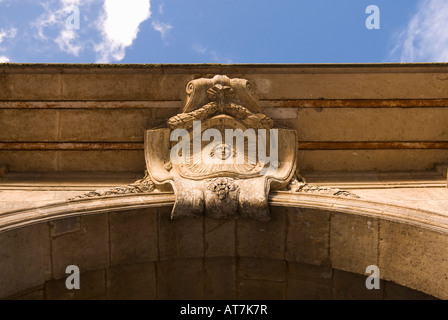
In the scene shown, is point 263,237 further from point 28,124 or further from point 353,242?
point 28,124

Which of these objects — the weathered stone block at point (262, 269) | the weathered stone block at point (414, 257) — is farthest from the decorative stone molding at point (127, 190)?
the weathered stone block at point (414, 257)

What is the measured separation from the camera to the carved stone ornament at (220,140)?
5.36m

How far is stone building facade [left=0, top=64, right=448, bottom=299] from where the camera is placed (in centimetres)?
480

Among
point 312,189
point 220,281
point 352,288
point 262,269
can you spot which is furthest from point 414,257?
point 220,281

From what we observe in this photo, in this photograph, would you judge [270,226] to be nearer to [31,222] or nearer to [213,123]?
[213,123]

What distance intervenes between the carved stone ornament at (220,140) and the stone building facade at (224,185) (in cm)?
2

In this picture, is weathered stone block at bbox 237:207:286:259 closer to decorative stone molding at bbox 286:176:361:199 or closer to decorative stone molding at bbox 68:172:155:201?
decorative stone molding at bbox 286:176:361:199

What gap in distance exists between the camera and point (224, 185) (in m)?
5.01

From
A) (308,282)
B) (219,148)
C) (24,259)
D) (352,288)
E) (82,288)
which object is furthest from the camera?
(219,148)

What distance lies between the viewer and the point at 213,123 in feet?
18.6

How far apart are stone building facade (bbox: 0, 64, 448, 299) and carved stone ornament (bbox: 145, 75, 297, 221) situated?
24 millimetres

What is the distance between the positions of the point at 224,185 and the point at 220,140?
825 mm

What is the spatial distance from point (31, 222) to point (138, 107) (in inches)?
79.4
